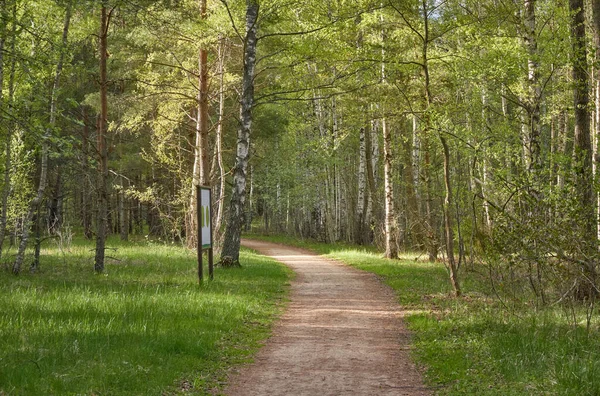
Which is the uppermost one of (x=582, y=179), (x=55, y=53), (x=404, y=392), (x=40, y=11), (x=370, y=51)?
(x=40, y=11)

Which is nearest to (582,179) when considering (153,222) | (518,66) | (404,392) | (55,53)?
(404,392)

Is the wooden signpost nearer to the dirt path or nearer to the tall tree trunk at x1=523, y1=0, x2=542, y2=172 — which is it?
the dirt path

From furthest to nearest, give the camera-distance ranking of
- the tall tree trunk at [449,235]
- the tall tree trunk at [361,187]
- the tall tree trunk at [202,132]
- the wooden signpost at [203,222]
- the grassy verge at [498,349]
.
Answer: the tall tree trunk at [361,187], the tall tree trunk at [202,132], the wooden signpost at [203,222], the tall tree trunk at [449,235], the grassy verge at [498,349]

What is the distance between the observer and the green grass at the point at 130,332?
6008 millimetres

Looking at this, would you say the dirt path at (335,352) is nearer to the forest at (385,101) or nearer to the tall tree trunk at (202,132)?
the forest at (385,101)

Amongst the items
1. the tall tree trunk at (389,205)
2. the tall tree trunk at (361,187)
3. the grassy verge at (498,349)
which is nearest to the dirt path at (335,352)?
the grassy verge at (498,349)

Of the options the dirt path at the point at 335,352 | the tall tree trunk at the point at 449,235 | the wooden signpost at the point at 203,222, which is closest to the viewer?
the dirt path at the point at 335,352

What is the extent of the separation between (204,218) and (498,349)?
7290mm

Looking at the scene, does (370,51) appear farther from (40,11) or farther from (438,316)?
(40,11)

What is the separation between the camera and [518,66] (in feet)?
46.5

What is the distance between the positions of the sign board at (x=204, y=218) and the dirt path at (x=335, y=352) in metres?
2.25

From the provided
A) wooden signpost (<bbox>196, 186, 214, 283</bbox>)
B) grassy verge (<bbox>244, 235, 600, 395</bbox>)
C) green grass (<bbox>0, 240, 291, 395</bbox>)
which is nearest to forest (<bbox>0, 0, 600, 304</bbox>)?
grassy verge (<bbox>244, 235, 600, 395</bbox>)

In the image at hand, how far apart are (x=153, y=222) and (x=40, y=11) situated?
970 inches

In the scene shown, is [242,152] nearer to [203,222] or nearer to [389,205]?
[203,222]
